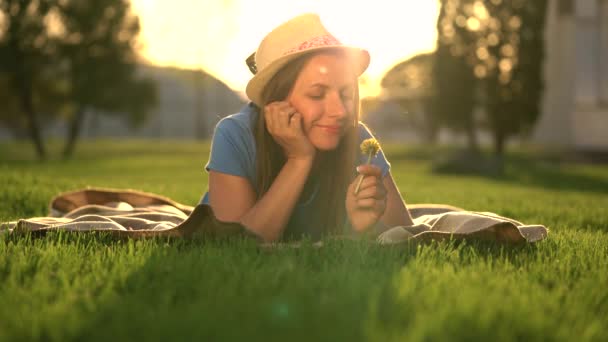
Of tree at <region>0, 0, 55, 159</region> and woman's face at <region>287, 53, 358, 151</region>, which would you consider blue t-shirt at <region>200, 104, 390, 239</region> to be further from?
tree at <region>0, 0, 55, 159</region>

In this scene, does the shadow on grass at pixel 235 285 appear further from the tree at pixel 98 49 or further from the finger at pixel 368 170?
the tree at pixel 98 49

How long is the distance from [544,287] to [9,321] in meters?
2.22

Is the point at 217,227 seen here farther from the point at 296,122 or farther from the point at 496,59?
the point at 496,59

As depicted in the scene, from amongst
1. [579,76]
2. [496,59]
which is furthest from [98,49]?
[579,76]

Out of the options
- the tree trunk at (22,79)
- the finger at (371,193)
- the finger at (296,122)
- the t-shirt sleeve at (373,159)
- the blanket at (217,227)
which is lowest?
the blanket at (217,227)

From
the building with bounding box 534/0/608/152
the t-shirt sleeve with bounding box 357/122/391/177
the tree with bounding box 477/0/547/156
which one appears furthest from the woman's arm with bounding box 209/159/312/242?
the building with bounding box 534/0/608/152

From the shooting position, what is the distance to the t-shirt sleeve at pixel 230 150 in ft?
13.3

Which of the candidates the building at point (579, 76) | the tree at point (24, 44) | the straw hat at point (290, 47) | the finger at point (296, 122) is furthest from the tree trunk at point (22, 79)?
the finger at point (296, 122)

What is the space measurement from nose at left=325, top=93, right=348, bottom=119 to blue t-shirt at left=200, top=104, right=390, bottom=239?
0.59 m

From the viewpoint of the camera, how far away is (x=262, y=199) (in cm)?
400

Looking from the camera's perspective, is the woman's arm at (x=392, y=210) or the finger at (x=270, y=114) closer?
the finger at (x=270, y=114)

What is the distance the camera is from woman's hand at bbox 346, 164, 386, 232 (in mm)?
3848

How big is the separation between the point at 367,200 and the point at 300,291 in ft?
3.88

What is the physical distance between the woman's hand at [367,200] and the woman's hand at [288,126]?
14.2 inches
